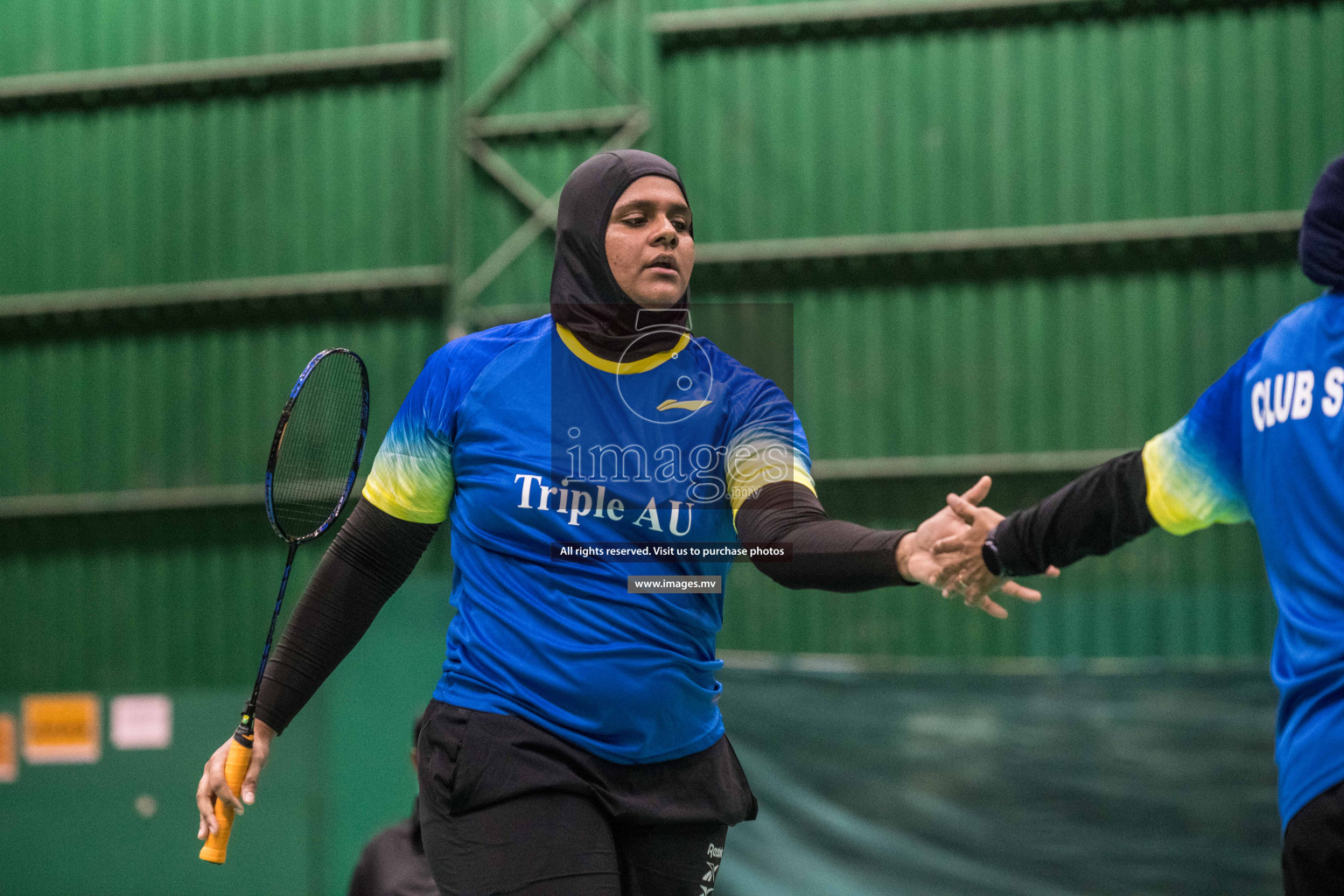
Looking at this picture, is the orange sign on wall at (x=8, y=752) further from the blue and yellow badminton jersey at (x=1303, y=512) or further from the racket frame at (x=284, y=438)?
the blue and yellow badminton jersey at (x=1303, y=512)

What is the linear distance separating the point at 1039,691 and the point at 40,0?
341 inches

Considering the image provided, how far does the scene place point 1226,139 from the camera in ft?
28.8

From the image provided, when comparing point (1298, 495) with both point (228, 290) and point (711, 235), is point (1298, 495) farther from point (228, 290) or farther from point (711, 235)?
point (228, 290)

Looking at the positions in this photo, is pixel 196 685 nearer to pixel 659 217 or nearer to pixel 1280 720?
pixel 659 217

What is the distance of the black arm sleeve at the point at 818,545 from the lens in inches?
90.3

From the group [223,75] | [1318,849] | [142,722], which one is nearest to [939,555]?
[1318,849]

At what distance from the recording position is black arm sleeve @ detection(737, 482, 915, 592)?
2.29m

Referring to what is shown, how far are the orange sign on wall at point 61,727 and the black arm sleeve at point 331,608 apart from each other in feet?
22.1

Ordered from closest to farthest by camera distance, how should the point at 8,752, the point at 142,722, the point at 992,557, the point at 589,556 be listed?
the point at 589,556
the point at 992,557
the point at 142,722
the point at 8,752

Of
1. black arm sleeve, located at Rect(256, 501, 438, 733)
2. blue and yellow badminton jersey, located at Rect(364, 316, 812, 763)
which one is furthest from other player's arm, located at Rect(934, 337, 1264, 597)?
black arm sleeve, located at Rect(256, 501, 438, 733)

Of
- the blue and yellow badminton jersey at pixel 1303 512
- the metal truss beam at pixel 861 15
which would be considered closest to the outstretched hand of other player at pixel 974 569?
the blue and yellow badminton jersey at pixel 1303 512

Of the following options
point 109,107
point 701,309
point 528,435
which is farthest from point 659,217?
point 109,107

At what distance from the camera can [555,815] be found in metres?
2.17

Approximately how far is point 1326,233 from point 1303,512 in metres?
0.48
